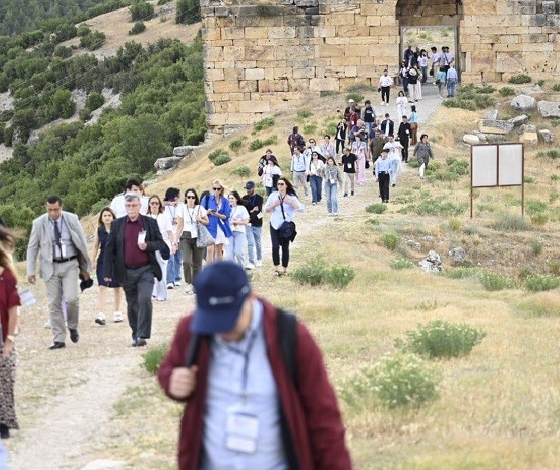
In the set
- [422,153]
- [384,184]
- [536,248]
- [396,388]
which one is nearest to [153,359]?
[396,388]

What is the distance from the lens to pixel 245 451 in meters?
5.30

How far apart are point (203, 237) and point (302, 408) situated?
1217 centimetres

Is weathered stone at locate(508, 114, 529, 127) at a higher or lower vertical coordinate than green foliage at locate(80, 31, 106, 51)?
higher

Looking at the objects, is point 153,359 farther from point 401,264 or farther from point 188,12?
point 188,12

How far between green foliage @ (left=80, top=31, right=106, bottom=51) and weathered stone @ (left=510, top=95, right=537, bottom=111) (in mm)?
49778

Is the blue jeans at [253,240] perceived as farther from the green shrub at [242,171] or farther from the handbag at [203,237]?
the green shrub at [242,171]

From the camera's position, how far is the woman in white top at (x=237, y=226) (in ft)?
60.5

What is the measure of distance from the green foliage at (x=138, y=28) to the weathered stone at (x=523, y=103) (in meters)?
49.6

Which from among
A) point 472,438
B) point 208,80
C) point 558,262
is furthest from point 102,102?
point 472,438

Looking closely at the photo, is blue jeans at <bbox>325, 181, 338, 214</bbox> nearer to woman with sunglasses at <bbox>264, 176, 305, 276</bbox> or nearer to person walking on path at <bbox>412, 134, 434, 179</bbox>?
person walking on path at <bbox>412, 134, 434, 179</bbox>

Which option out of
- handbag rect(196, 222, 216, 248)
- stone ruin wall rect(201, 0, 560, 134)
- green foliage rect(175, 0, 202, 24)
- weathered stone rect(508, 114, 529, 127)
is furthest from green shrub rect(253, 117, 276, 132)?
green foliage rect(175, 0, 202, 24)

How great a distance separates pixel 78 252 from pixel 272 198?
17.3ft

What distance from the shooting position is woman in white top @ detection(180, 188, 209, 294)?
17.3 meters

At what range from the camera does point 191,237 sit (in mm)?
17469
